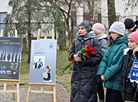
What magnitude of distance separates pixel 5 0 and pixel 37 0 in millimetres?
2323

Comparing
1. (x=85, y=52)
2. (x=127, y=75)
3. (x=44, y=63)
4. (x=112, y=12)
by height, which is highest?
(x=112, y=12)

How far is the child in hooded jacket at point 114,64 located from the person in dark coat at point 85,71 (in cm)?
31

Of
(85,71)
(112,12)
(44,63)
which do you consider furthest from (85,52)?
(112,12)

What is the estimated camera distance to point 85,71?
13.7 ft

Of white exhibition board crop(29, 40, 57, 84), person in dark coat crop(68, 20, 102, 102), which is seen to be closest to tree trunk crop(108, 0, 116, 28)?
white exhibition board crop(29, 40, 57, 84)

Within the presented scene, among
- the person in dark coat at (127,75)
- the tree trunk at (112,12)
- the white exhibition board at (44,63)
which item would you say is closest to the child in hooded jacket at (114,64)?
the person in dark coat at (127,75)

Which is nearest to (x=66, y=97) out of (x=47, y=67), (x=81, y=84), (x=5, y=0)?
(x=47, y=67)

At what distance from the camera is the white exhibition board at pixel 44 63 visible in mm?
5449

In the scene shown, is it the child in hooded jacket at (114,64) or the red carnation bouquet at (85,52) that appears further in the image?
the red carnation bouquet at (85,52)

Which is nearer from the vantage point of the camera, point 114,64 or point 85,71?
point 114,64

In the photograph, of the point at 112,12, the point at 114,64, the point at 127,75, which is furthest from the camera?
the point at 112,12

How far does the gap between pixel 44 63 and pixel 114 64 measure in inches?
88.3

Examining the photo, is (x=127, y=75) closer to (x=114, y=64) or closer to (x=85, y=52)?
(x=114, y=64)

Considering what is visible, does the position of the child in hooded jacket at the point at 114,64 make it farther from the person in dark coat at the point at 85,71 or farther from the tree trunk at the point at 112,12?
the tree trunk at the point at 112,12
